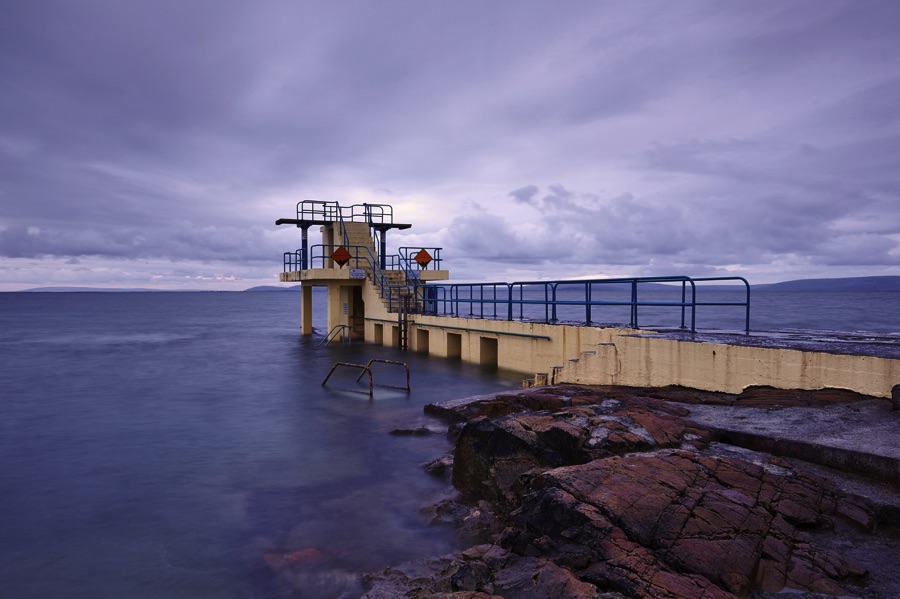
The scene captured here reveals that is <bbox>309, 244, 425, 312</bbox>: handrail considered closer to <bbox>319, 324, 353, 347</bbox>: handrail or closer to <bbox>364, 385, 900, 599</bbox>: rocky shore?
<bbox>319, 324, 353, 347</bbox>: handrail

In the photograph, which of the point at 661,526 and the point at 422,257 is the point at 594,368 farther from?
the point at 422,257

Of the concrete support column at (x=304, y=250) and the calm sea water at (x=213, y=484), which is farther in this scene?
the concrete support column at (x=304, y=250)

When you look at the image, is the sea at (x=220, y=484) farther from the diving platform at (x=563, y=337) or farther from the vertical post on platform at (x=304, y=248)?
the vertical post on platform at (x=304, y=248)

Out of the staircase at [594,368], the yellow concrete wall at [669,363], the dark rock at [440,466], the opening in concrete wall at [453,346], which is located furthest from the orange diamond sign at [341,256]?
the dark rock at [440,466]

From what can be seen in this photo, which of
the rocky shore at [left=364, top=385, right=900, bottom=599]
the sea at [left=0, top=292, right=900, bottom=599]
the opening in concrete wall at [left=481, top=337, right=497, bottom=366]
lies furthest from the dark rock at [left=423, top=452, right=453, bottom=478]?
the opening in concrete wall at [left=481, top=337, right=497, bottom=366]

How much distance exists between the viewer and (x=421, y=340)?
23656 millimetres

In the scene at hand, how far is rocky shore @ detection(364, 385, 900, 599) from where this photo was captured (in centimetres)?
373

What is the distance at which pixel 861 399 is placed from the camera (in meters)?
7.18

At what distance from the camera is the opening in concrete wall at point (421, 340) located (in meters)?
23.5

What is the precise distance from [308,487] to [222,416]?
651 centimetres

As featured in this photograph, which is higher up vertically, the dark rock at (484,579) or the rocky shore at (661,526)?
the rocky shore at (661,526)

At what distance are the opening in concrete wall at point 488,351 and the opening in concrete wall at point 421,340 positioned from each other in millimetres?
4385

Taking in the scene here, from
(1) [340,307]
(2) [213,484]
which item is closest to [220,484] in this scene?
(2) [213,484]

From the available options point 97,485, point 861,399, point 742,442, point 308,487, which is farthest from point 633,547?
point 97,485
